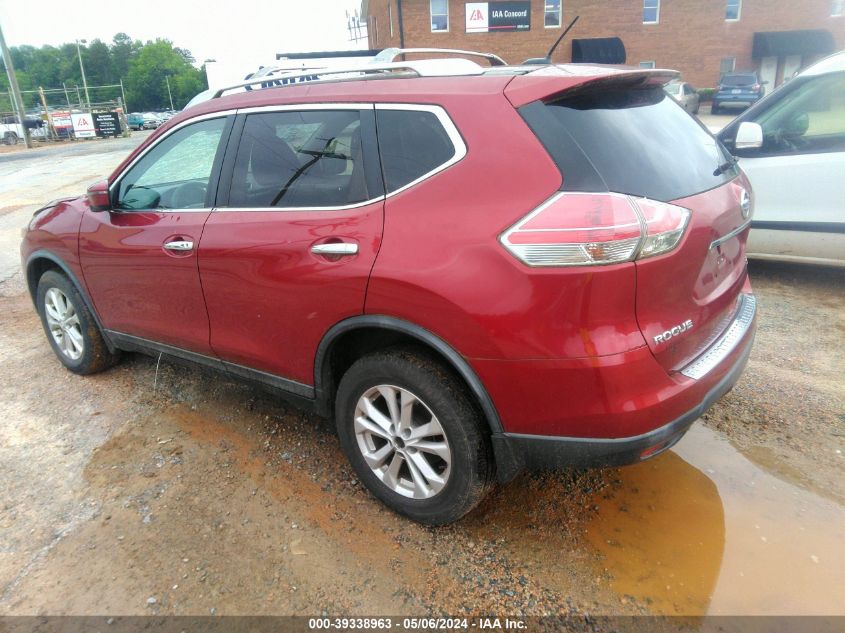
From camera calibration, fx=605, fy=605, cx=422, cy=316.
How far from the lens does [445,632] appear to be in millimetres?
2117

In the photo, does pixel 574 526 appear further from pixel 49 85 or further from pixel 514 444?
pixel 49 85

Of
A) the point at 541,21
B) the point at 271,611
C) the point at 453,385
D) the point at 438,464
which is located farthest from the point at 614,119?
the point at 541,21

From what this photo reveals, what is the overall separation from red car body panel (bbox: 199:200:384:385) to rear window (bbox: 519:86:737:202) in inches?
28.5

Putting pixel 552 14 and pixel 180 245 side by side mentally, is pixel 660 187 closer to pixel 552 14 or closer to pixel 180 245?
pixel 180 245

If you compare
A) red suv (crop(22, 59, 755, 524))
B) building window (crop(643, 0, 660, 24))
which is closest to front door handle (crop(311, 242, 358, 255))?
red suv (crop(22, 59, 755, 524))

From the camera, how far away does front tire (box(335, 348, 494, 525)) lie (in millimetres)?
2289

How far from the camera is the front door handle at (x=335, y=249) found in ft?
7.87

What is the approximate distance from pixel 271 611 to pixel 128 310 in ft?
6.90

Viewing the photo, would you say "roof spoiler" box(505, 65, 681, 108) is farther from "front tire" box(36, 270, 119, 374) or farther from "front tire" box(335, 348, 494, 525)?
"front tire" box(36, 270, 119, 374)

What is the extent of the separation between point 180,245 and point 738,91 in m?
29.6

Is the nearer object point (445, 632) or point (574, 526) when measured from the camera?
point (445, 632)

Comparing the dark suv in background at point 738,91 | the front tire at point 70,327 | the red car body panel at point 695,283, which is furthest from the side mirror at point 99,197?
the dark suv in background at point 738,91

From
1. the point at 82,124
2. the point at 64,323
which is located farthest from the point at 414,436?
the point at 82,124

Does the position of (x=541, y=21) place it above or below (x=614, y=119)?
above
